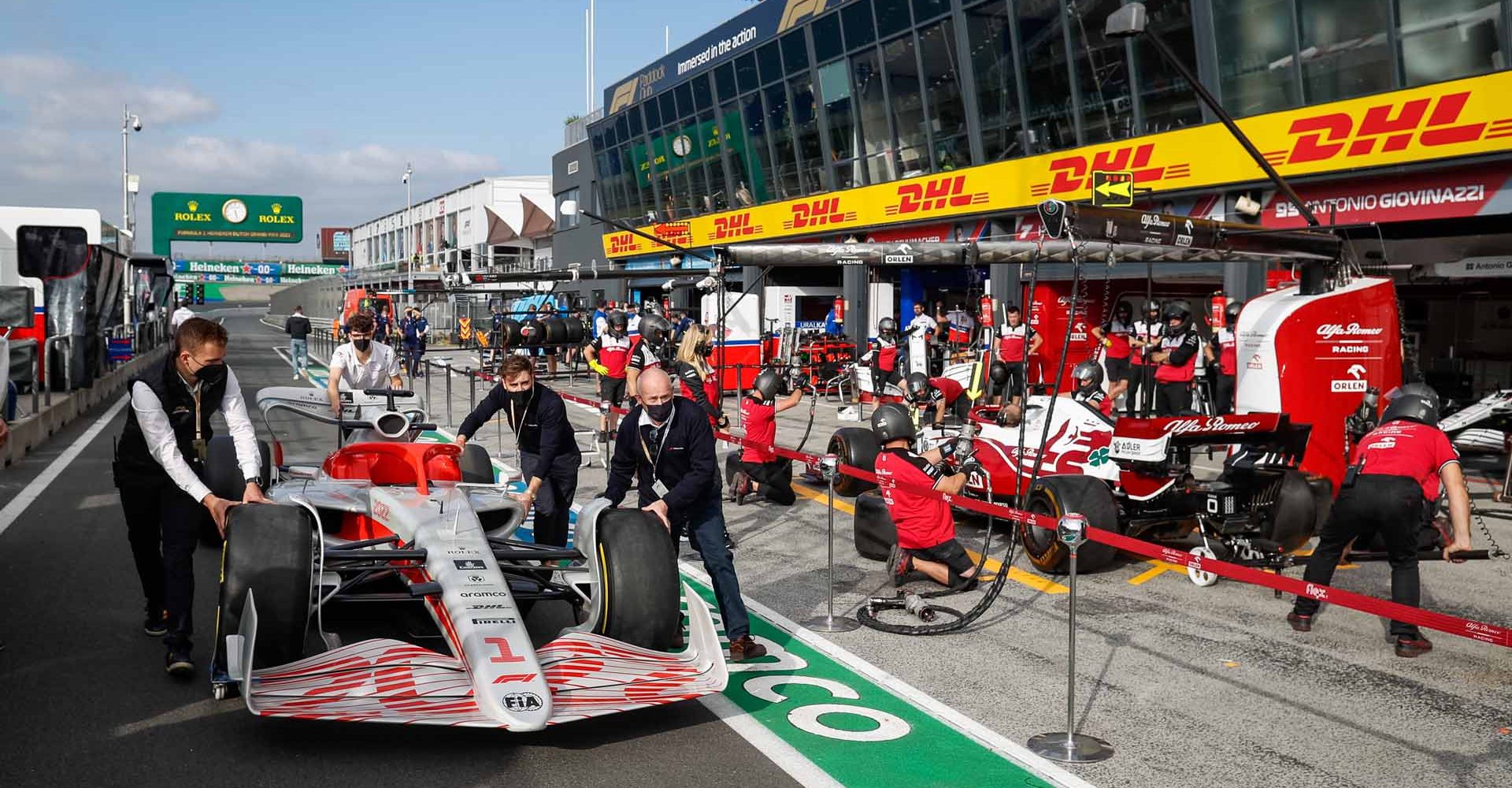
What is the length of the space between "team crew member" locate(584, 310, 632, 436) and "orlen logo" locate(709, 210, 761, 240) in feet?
53.4

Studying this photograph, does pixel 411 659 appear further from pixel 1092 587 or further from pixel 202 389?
pixel 1092 587

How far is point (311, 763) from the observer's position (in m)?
4.57

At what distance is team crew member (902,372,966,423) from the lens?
38.6 ft

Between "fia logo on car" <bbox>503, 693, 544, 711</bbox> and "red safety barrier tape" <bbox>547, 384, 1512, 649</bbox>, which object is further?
"red safety barrier tape" <bbox>547, 384, 1512, 649</bbox>

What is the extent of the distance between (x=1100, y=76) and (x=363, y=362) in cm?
1426

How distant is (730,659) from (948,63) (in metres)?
18.8

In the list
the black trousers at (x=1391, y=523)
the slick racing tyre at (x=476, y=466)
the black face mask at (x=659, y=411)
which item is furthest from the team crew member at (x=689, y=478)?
the black trousers at (x=1391, y=523)

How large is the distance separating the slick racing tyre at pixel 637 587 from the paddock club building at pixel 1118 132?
8128 millimetres

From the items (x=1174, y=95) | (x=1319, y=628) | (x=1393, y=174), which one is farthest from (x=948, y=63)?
(x=1319, y=628)

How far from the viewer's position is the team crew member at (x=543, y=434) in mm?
7336

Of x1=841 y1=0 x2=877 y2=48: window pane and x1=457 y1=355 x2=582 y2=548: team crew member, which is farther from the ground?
x1=841 y1=0 x2=877 y2=48: window pane

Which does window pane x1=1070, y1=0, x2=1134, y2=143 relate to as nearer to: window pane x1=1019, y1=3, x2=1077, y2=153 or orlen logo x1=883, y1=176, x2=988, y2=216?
window pane x1=1019, y1=3, x2=1077, y2=153

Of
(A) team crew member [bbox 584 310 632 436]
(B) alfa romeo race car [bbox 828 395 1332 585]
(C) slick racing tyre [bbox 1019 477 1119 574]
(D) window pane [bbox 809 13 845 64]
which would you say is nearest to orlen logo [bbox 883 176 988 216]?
(D) window pane [bbox 809 13 845 64]

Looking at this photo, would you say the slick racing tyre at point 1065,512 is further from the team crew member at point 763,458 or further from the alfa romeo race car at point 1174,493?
the team crew member at point 763,458
